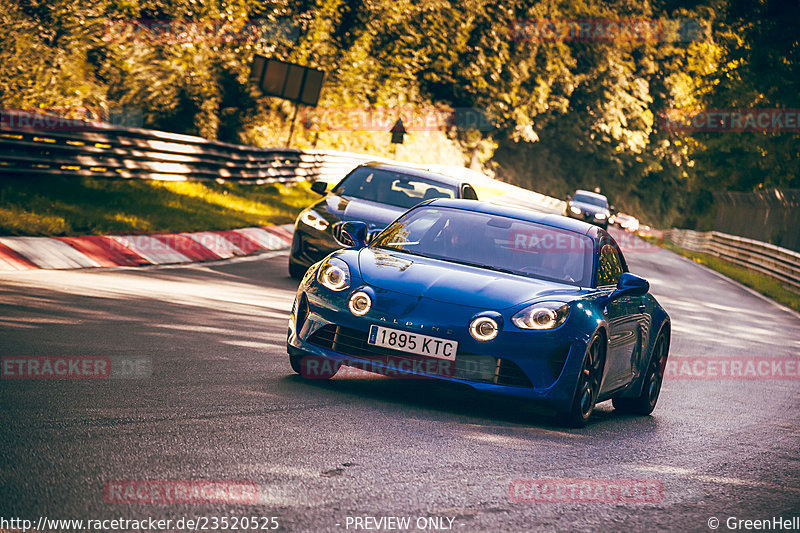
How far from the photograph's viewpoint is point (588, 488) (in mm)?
5312

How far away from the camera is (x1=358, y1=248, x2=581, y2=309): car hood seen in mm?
6742

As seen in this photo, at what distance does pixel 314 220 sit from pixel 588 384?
271 inches

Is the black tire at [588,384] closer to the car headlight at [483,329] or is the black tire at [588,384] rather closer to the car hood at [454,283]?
the car hood at [454,283]

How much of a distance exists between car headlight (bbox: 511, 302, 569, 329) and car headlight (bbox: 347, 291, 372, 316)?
89 cm

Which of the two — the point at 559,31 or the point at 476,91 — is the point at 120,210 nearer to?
the point at 476,91

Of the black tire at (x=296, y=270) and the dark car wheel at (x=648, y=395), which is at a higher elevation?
the dark car wheel at (x=648, y=395)

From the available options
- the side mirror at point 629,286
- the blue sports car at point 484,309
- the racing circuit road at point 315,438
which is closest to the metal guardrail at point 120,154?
the racing circuit road at point 315,438

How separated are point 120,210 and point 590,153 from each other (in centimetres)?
6313

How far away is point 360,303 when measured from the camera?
682 cm

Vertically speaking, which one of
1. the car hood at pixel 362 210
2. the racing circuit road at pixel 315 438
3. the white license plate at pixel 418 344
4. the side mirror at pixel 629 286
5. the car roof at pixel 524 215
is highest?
the car roof at pixel 524 215

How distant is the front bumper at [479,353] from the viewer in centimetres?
659

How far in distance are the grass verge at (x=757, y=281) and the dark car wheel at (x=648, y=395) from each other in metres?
15.4

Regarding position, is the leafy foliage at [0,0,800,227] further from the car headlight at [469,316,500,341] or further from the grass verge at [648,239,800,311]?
the car headlight at [469,316,500,341]

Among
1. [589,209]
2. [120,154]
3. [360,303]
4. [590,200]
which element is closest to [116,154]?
[120,154]
